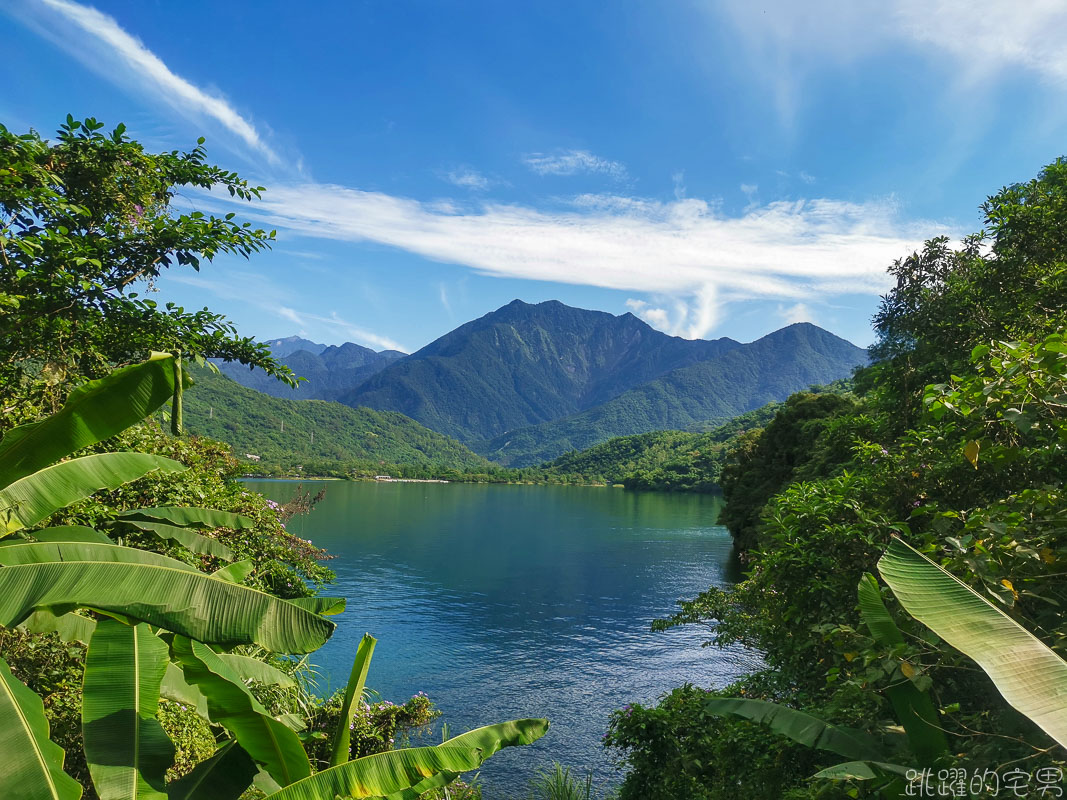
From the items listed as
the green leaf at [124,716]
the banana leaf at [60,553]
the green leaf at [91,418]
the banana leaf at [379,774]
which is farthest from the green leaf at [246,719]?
the green leaf at [91,418]

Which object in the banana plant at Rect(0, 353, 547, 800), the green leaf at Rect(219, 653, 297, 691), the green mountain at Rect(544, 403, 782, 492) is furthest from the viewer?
the green mountain at Rect(544, 403, 782, 492)

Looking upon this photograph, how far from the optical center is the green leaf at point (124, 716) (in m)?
3.00

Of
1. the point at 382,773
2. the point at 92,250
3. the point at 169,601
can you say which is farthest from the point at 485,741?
the point at 92,250

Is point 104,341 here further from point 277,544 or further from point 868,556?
point 868,556

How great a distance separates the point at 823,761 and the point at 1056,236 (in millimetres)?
9606

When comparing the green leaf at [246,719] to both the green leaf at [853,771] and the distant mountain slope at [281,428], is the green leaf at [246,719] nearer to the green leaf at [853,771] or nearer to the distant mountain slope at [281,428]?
the green leaf at [853,771]

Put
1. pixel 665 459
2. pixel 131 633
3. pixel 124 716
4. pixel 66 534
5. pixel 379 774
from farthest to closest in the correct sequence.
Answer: pixel 665 459, pixel 66 534, pixel 131 633, pixel 379 774, pixel 124 716

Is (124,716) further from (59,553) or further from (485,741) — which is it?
(485,741)

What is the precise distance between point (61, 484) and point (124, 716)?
1.34 m

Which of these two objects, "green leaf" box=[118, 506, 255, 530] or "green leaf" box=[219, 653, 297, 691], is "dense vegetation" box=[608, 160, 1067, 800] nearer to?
"green leaf" box=[219, 653, 297, 691]

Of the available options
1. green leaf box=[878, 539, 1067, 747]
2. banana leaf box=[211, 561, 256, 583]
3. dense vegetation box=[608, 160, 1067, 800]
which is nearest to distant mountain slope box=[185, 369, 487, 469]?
dense vegetation box=[608, 160, 1067, 800]

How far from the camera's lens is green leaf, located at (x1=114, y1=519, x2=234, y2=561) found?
5301 millimetres

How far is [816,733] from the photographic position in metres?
4.12

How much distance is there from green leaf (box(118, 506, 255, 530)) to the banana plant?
5.64 ft
